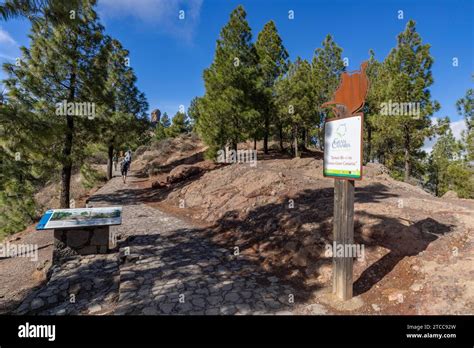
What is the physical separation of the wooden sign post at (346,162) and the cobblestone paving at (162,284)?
1.01m

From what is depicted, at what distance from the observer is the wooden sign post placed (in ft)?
12.7

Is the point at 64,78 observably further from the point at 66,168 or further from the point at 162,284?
the point at 162,284

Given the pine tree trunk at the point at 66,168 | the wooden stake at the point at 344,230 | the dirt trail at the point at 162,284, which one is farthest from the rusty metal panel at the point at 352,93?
the pine tree trunk at the point at 66,168

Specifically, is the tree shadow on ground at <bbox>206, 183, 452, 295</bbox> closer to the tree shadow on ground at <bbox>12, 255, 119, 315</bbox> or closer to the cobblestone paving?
the cobblestone paving

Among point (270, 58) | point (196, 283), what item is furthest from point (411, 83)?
point (196, 283)

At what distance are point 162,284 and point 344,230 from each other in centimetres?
349

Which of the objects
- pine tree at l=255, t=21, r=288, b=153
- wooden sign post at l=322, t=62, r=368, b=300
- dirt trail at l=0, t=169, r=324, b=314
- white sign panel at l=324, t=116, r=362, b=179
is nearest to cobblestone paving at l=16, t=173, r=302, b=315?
dirt trail at l=0, t=169, r=324, b=314

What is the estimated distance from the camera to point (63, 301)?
14.9ft

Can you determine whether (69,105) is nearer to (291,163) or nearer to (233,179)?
(233,179)

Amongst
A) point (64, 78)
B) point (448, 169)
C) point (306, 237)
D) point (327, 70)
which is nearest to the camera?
point (306, 237)

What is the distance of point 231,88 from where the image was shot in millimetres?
16188

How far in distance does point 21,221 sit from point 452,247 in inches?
662

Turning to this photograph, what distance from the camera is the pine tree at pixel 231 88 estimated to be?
16.4 meters
